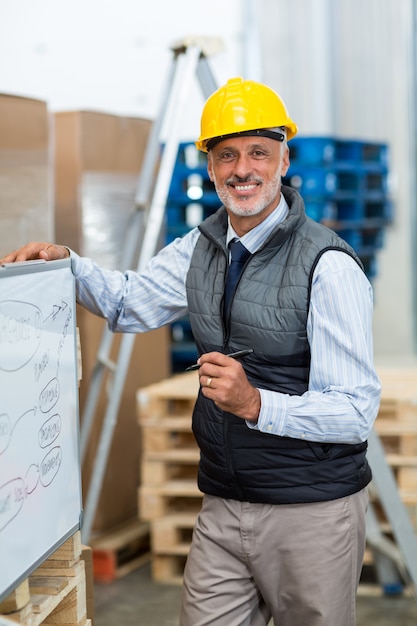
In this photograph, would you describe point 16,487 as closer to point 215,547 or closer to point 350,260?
point 215,547

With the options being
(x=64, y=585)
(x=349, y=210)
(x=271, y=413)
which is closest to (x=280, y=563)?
(x=271, y=413)

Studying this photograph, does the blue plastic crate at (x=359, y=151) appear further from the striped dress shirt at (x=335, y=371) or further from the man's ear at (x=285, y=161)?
the striped dress shirt at (x=335, y=371)

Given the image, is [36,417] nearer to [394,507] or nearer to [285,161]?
[285,161]

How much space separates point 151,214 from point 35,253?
1.93 m

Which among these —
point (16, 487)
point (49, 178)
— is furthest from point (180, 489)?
point (16, 487)

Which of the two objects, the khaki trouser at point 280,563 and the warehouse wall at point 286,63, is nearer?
the khaki trouser at point 280,563

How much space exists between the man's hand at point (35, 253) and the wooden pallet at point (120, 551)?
8.35 feet

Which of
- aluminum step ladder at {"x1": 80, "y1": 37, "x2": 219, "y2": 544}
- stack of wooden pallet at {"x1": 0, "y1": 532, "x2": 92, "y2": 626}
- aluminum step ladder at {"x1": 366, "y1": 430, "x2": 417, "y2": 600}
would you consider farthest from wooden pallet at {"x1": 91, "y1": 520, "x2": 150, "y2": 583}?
stack of wooden pallet at {"x1": 0, "y1": 532, "x2": 92, "y2": 626}

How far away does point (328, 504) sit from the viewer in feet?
9.80

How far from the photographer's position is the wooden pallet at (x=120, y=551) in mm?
5203

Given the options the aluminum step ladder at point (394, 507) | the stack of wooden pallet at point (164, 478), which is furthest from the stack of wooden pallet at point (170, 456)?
the aluminum step ladder at point (394, 507)

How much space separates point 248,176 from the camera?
3014 millimetres

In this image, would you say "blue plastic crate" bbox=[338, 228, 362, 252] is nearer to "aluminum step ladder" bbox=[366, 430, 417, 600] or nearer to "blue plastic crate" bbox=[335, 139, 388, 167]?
"blue plastic crate" bbox=[335, 139, 388, 167]

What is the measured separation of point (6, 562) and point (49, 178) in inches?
98.2
